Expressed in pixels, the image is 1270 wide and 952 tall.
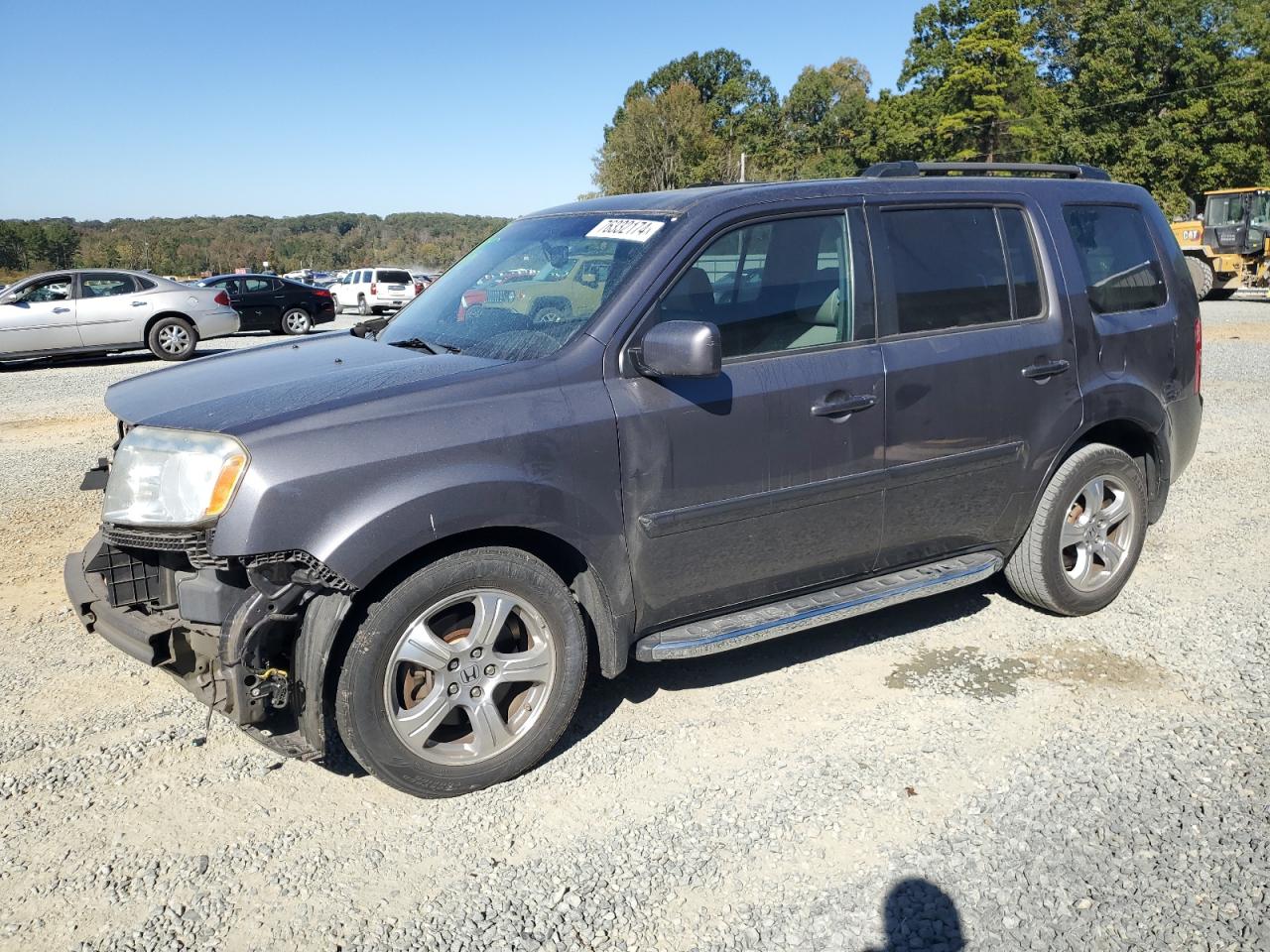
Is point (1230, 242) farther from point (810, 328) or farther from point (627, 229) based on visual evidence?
point (627, 229)

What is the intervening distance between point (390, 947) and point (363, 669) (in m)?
0.80

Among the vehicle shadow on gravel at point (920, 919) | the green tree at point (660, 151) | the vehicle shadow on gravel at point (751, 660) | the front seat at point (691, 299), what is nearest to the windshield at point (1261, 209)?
the vehicle shadow on gravel at point (751, 660)

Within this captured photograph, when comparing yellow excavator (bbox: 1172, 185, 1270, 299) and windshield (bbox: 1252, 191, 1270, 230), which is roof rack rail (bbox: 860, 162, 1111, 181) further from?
windshield (bbox: 1252, 191, 1270, 230)

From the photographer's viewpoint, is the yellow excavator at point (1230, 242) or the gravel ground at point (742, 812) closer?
the gravel ground at point (742, 812)

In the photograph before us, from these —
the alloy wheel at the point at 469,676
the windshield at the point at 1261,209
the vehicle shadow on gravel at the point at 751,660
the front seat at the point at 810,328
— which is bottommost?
the vehicle shadow on gravel at the point at 751,660

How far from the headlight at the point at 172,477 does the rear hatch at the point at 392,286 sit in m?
27.2

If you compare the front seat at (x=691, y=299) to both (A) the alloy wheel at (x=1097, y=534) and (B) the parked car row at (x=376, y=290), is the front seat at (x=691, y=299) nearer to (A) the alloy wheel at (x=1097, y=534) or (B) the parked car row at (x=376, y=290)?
(A) the alloy wheel at (x=1097, y=534)

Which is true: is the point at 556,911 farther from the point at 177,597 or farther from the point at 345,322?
the point at 345,322

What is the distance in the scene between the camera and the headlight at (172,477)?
2.98m

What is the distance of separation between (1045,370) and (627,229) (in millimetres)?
1931

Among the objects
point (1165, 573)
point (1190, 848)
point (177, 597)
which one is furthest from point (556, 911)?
point (1165, 573)

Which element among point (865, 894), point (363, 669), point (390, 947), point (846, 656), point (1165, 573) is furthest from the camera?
point (1165, 573)

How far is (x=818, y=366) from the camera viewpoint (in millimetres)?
3805

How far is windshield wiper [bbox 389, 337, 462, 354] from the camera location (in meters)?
3.81
